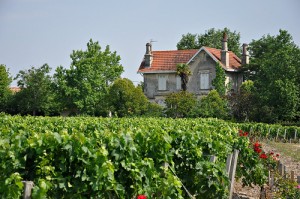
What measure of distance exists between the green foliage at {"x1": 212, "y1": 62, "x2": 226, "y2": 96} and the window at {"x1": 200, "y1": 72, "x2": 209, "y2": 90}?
1730 millimetres

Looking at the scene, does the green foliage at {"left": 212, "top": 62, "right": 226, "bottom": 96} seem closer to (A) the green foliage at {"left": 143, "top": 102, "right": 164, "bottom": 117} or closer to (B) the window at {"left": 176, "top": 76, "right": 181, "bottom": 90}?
(B) the window at {"left": 176, "top": 76, "right": 181, "bottom": 90}

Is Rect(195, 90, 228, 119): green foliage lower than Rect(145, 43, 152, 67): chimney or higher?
lower

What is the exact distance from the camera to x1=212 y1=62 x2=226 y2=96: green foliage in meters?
48.1

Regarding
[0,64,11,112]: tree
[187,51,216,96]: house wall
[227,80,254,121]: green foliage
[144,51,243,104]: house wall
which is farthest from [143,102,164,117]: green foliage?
[0,64,11,112]: tree

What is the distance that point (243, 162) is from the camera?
11805 millimetres

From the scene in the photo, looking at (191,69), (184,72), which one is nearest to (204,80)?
(191,69)

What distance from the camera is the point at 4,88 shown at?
60562mm

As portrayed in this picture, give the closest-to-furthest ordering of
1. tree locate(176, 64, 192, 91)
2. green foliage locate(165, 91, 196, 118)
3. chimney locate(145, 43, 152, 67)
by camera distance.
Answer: green foliage locate(165, 91, 196, 118) → tree locate(176, 64, 192, 91) → chimney locate(145, 43, 152, 67)

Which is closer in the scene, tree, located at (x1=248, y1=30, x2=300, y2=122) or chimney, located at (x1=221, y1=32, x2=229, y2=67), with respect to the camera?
tree, located at (x1=248, y1=30, x2=300, y2=122)

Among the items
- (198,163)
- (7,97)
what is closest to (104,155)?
(198,163)

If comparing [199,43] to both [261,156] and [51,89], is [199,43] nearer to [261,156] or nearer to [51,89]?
[51,89]

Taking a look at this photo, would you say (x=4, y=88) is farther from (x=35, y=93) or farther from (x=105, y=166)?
(x=105, y=166)

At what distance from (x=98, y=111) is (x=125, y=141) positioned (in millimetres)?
45343

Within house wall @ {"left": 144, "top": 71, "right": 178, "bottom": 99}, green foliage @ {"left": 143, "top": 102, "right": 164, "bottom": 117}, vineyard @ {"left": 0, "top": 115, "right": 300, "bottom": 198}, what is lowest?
vineyard @ {"left": 0, "top": 115, "right": 300, "bottom": 198}
